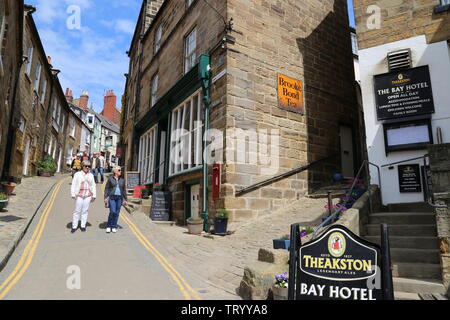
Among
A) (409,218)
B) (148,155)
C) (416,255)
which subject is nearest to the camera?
(416,255)

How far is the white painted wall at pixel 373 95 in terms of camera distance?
26.5 ft

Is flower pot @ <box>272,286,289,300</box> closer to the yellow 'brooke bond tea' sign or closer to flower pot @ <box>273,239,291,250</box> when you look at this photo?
flower pot @ <box>273,239,291,250</box>

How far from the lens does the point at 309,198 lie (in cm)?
1074

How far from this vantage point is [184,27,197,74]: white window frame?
13.1m

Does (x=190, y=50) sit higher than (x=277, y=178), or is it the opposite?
(x=190, y=50)

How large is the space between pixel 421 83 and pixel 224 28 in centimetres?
617

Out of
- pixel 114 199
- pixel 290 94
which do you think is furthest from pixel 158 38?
pixel 114 199

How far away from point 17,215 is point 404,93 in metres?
11.6

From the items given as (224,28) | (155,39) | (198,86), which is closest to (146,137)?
(155,39)

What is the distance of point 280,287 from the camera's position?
13.8 ft

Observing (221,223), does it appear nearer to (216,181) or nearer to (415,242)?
(216,181)

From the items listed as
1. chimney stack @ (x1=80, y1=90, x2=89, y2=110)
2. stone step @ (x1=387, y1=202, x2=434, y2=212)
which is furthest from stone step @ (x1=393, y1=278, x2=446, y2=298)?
chimney stack @ (x1=80, y1=90, x2=89, y2=110)

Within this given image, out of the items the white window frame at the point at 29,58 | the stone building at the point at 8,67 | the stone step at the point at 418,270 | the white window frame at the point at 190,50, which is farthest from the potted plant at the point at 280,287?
the white window frame at the point at 29,58

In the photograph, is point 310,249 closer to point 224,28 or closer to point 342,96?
point 224,28
